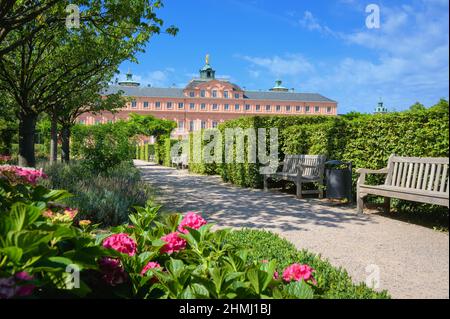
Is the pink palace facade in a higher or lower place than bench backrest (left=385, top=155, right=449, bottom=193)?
higher

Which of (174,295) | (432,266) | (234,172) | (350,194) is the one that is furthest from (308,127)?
(174,295)

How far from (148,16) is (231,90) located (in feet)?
255

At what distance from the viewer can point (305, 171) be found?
9.29 metres

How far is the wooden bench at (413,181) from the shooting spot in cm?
538

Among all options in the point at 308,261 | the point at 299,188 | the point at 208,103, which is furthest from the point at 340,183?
the point at 208,103

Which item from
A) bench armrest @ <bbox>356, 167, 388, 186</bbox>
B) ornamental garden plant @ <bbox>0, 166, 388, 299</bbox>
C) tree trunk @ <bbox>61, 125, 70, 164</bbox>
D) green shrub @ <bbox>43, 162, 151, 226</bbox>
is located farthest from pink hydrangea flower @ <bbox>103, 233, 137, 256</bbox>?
tree trunk @ <bbox>61, 125, 70, 164</bbox>

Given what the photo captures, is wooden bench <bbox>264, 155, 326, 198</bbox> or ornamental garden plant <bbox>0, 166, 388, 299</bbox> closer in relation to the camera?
ornamental garden plant <bbox>0, 166, 388, 299</bbox>

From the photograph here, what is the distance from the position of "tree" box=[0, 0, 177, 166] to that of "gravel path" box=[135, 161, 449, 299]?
402cm

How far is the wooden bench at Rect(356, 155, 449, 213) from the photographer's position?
212 inches

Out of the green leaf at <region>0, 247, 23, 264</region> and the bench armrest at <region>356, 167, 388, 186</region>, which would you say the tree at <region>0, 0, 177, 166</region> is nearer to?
the bench armrest at <region>356, 167, 388, 186</region>

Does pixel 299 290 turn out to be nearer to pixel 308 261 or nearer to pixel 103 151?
pixel 308 261

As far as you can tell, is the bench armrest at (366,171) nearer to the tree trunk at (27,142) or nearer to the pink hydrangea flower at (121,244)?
the pink hydrangea flower at (121,244)

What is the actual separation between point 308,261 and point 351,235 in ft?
9.84
